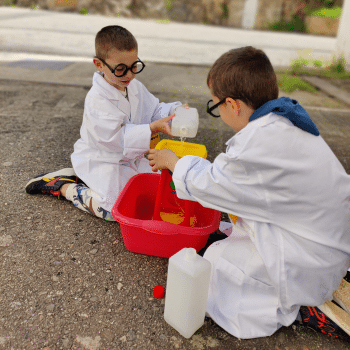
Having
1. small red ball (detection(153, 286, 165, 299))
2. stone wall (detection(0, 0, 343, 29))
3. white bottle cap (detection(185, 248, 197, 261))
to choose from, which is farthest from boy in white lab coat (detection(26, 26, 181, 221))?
stone wall (detection(0, 0, 343, 29))

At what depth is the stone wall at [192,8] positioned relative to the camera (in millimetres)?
15914

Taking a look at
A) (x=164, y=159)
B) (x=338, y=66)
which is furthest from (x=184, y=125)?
(x=338, y=66)

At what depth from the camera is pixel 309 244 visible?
1.20 m

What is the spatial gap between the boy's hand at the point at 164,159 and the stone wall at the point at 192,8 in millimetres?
16575

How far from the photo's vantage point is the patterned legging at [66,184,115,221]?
6.02 ft

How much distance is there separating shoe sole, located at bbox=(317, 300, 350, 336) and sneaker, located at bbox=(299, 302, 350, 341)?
0.01 metres

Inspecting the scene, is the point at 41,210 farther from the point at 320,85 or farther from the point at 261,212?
the point at 320,85

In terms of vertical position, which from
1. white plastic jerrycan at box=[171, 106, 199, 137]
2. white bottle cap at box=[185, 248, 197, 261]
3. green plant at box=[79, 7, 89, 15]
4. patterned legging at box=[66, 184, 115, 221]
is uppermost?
green plant at box=[79, 7, 89, 15]

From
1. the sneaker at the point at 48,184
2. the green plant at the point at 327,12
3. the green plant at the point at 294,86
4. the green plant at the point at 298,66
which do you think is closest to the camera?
the sneaker at the point at 48,184

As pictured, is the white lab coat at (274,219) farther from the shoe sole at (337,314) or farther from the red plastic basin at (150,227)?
the red plastic basin at (150,227)

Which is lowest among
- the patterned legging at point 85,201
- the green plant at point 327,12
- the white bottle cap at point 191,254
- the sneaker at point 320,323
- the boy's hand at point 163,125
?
the sneaker at point 320,323

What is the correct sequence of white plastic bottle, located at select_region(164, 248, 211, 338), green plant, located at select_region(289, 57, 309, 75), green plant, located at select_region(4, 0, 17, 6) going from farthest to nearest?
green plant, located at select_region(4, 0, 17, 6) < green plant, located at select_region(289, 57, 309, 75) < white plastic bottle, located at select_region(164, 248, 211, 338)

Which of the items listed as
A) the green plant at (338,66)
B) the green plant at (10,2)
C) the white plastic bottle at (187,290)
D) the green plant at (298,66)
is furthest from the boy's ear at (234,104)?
the green plant at (10,2)

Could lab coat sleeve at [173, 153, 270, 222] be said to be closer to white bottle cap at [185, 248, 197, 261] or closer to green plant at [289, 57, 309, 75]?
white bottle cap at [185, 248, 197, 261]
